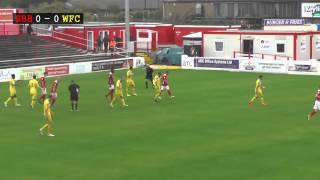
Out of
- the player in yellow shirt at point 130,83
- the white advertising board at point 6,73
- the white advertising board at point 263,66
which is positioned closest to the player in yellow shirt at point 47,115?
the player in yellow shirt at point 130,83

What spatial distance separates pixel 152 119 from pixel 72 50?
35671 millimetres

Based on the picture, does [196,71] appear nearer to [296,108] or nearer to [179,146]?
[296,108]

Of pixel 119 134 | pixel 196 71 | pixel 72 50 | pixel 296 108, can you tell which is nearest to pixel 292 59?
pixel 196 71

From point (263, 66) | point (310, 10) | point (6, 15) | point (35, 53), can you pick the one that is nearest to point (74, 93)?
point (263, 66)

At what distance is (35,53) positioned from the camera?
62.7m

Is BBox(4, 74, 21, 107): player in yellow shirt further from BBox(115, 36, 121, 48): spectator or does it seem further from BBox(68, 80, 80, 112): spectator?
BBox(115, 36, 121, 48): spectator

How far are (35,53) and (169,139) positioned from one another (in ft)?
126

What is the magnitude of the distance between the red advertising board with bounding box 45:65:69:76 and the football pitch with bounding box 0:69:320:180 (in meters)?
12.5

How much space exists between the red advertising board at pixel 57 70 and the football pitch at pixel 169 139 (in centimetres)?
1252

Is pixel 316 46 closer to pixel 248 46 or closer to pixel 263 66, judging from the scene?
pixel 248 46

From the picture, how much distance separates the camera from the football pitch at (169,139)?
21.2m

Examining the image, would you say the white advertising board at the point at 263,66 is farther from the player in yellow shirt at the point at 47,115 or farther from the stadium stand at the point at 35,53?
the player in yellow shirt at the point at 47,115

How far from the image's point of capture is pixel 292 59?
5969 cm

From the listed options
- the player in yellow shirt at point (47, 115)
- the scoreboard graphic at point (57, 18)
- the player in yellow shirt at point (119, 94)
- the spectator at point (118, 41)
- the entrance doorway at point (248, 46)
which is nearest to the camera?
the player in yellow shirt at point (47, 115)
